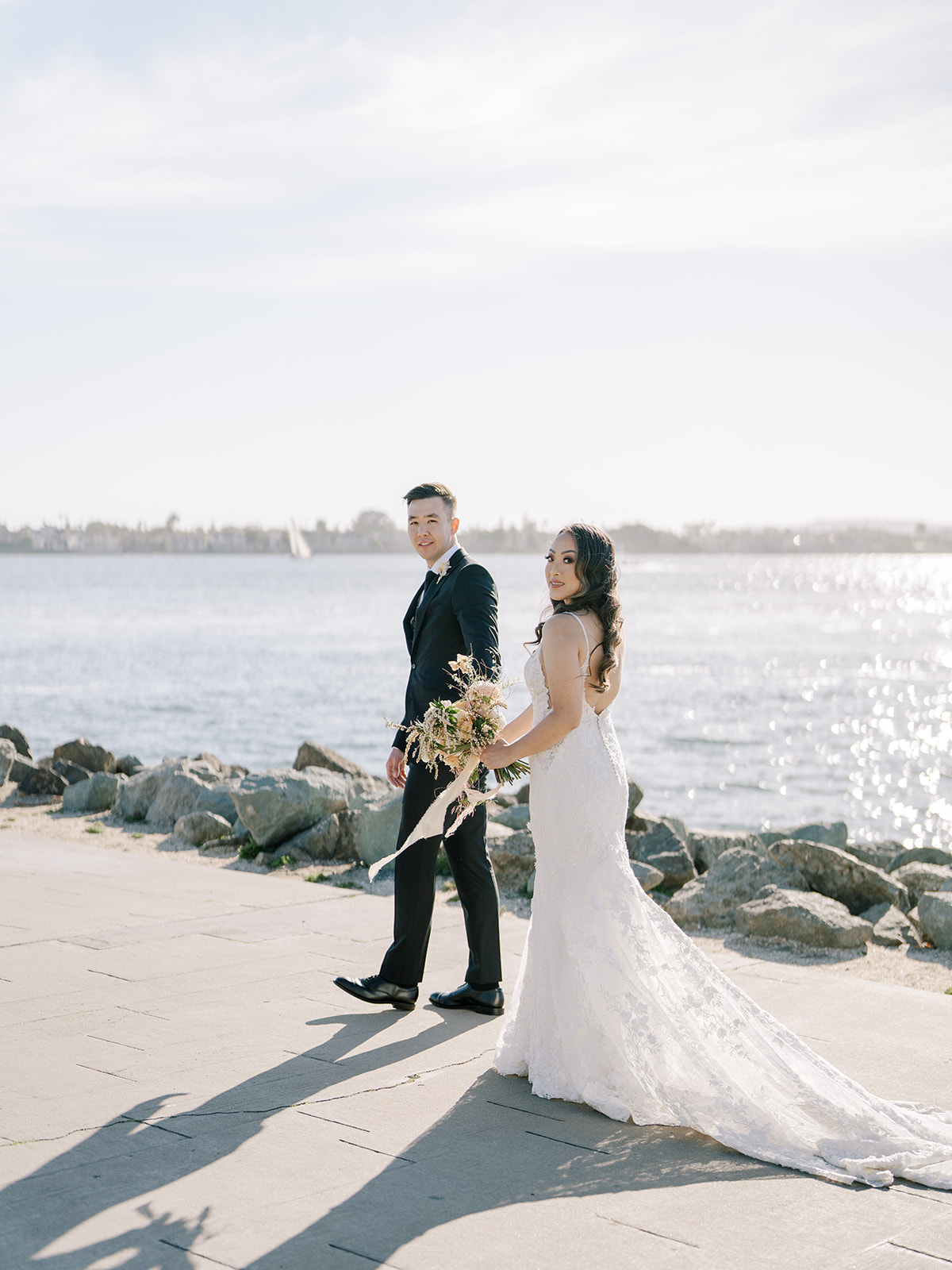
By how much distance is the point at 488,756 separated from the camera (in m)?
5.28

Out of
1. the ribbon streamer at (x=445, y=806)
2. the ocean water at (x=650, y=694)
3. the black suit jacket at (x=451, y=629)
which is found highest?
the black suit jacket at (x=451, y=629)

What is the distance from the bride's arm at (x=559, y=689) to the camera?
5152 millimetres

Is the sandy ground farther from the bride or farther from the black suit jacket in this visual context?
the black suit jacket

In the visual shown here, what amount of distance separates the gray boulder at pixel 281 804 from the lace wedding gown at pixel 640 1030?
5577 mm

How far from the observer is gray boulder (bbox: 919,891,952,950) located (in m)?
7.85

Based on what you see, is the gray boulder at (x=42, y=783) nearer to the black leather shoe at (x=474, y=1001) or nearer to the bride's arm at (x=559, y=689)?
the black leather shoe at (x=474, y=1001)

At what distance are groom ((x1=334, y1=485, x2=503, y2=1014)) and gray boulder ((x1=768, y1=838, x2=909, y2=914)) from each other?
136 inches

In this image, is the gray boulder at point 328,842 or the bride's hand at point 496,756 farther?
the gray boulder at point 328,842

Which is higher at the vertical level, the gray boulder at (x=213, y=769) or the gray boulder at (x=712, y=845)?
the gray boulder at (x=712, y=845)

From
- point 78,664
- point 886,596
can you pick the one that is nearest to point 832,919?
point 78,664

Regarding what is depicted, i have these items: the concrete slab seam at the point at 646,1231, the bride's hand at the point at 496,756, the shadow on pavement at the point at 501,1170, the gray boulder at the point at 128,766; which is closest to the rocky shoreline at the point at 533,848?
the gray boulder at the point at 128,766

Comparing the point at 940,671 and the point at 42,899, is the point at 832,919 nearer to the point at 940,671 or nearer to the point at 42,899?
the point at 42,899

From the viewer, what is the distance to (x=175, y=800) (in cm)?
1232

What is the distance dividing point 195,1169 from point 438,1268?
1.01 m
